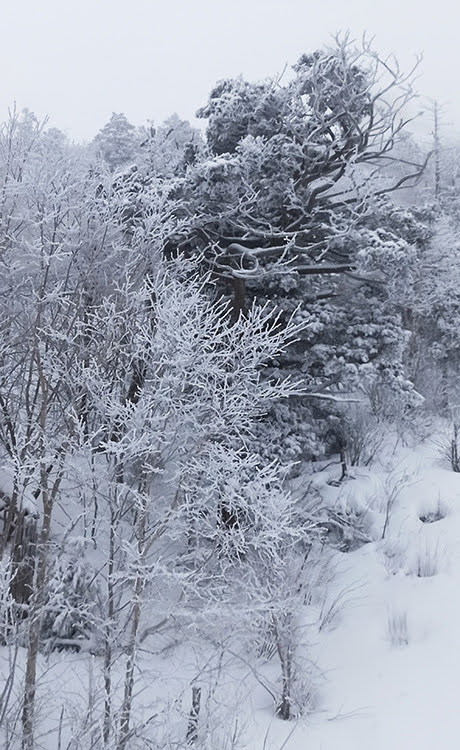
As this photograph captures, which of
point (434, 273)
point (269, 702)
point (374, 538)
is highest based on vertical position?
point (434, 273)

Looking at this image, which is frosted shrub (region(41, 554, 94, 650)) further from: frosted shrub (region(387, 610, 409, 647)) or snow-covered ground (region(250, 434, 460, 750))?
frosted shrub (region(387, 610, 409, 647))

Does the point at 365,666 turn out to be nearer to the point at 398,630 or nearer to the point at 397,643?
the point at 397,643

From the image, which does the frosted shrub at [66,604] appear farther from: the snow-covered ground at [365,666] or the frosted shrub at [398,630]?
the frosted shrub at [398,630]

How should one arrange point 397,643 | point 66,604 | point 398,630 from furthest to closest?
point 66,604
point 398,630
point 397,643

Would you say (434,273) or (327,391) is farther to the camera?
(434,273)

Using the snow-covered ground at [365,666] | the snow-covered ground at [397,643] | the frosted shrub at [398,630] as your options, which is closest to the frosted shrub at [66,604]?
the snow-covered ground at [365,666]

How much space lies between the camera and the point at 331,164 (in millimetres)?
9586

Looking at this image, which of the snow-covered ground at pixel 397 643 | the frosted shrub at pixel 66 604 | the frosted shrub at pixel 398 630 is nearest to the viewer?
the snow-covered ground at pixel 397 643

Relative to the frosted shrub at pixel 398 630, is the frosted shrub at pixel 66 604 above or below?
below

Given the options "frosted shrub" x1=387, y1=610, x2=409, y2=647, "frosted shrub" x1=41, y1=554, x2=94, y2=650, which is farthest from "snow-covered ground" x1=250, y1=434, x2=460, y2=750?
"frosted shrub" x1=41, y1=554, x2=94, y2=650

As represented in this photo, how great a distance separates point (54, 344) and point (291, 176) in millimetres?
4815

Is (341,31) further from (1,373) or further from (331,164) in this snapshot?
(1,373)

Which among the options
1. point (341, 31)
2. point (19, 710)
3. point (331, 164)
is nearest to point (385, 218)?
point (331, 164)

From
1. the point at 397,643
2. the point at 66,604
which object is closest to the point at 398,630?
the point at 397,643
